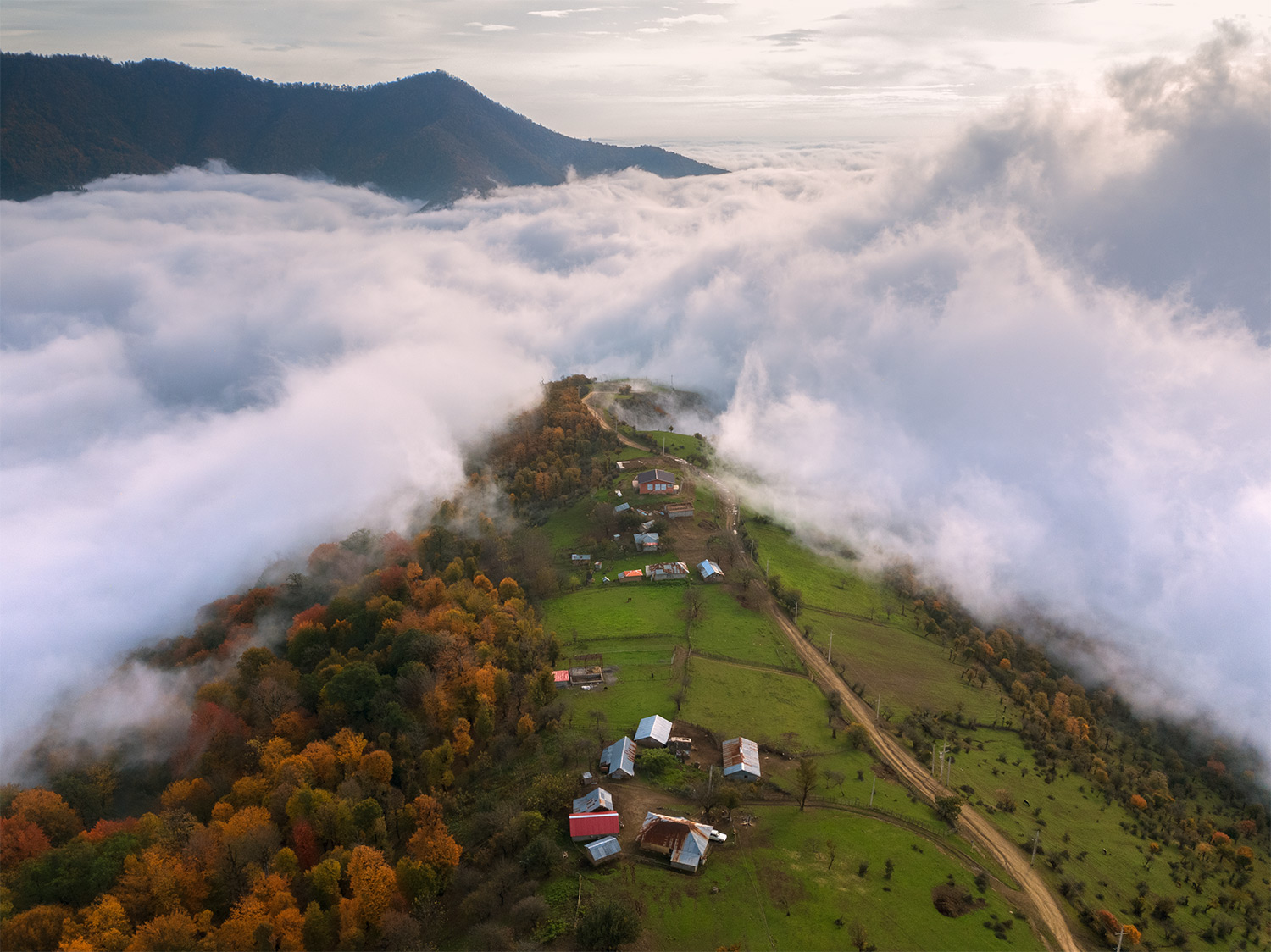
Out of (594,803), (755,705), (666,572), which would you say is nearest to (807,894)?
(594,803)

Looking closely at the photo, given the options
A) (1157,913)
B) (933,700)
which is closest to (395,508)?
(933,700)

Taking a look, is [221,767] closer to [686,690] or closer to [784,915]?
[686,690]

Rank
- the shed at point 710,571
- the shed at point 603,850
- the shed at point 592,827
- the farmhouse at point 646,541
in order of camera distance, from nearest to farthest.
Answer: the shed at point 603,850 → the shed at point 592,827 → the shed at point 710,571 → the farmhouse at point 646,541

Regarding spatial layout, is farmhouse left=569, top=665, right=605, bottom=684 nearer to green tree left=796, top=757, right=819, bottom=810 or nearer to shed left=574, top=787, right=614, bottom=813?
shed left=574, top=787, right=614, bottom=813

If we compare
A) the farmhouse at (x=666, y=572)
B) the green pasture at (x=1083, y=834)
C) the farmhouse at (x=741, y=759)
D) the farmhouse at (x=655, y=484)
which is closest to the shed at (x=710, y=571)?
the farmhouse at (x=666, y=572)

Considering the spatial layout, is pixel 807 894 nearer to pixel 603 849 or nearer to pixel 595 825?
pixel 603 849

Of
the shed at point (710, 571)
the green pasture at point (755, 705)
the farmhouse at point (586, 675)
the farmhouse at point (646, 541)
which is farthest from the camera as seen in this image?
the farmhouse at point (646, 541)

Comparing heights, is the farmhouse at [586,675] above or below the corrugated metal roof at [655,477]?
below

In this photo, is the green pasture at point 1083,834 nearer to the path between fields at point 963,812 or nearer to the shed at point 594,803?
the path between fields at point 963,812
